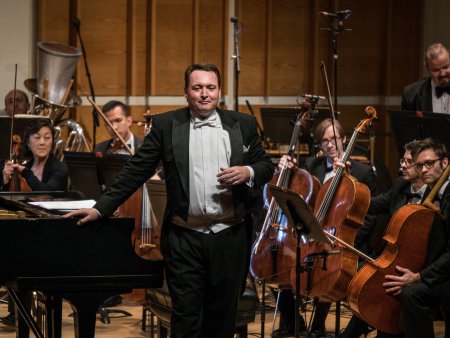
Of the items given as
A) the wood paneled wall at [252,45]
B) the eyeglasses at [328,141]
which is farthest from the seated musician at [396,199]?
the wood paneled wall at [252,45]

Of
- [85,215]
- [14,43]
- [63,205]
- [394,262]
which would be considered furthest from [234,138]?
[14,43]

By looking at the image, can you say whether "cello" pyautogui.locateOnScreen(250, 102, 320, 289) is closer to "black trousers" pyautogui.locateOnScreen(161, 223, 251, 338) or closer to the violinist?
"black trousers" pyautogui.locateOnScreen(161, 223, 251, 338)

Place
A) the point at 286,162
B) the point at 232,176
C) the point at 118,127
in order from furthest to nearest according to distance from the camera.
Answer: the point at 118,127
the point at 286,162
the point at 232,176

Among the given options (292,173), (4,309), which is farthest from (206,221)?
(4,309)

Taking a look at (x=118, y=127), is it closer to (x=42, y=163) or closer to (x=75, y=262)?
(x=42, y=163)

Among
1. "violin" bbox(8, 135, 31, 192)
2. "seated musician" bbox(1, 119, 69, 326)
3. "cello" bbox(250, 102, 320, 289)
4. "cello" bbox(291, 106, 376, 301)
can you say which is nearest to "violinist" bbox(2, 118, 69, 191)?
"seated musician" bbox(1, 119, 69, 326)

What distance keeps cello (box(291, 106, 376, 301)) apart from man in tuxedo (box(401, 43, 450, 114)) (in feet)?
2.12

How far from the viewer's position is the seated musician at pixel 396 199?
15.1 feet

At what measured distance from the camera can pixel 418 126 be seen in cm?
476

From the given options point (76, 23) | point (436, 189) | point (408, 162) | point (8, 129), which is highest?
point (76, 23)

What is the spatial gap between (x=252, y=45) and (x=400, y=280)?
533 cm

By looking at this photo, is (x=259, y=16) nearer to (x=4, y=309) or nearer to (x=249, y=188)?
(x=4, y=309)

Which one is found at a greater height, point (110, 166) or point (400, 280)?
point (110, 166)

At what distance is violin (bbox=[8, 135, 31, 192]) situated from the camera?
18.0ft
